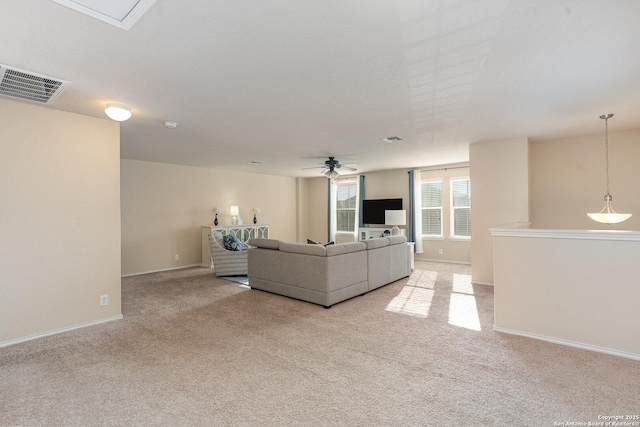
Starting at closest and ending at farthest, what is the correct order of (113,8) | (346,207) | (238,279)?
1. (113,8)
2. (238,279)
3. (346,207)

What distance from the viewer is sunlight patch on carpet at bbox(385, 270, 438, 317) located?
405 centimetres

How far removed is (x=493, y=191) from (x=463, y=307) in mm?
2168

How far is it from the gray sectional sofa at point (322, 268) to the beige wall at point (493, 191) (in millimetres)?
1411

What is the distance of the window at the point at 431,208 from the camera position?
793 cm

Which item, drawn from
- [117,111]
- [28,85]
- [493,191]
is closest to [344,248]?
[493,191]

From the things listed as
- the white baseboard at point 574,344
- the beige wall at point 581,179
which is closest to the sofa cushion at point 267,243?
the white baseboard at point 574,344

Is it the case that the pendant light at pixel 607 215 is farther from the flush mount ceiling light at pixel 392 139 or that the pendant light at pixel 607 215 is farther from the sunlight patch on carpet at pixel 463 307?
the flush mount ceiling light at pixel 392 139

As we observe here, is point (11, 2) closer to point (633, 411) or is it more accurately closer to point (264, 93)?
point (264, 93)

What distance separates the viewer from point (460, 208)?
7570 mm

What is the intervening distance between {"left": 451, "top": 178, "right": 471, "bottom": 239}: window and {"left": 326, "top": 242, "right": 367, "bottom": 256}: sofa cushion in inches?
Result: 151

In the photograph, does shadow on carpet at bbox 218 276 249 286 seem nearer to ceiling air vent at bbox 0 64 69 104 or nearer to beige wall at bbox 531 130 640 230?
ceiling air vent at bbox 0 64 69 104

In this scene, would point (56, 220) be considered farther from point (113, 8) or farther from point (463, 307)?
point (463, 307)

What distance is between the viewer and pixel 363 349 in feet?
9.53

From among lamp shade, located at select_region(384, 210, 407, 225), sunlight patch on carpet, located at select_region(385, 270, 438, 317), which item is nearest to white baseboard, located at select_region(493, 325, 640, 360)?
sunlight patch on carpet, located at select_region(385, 270, 438, 317)
